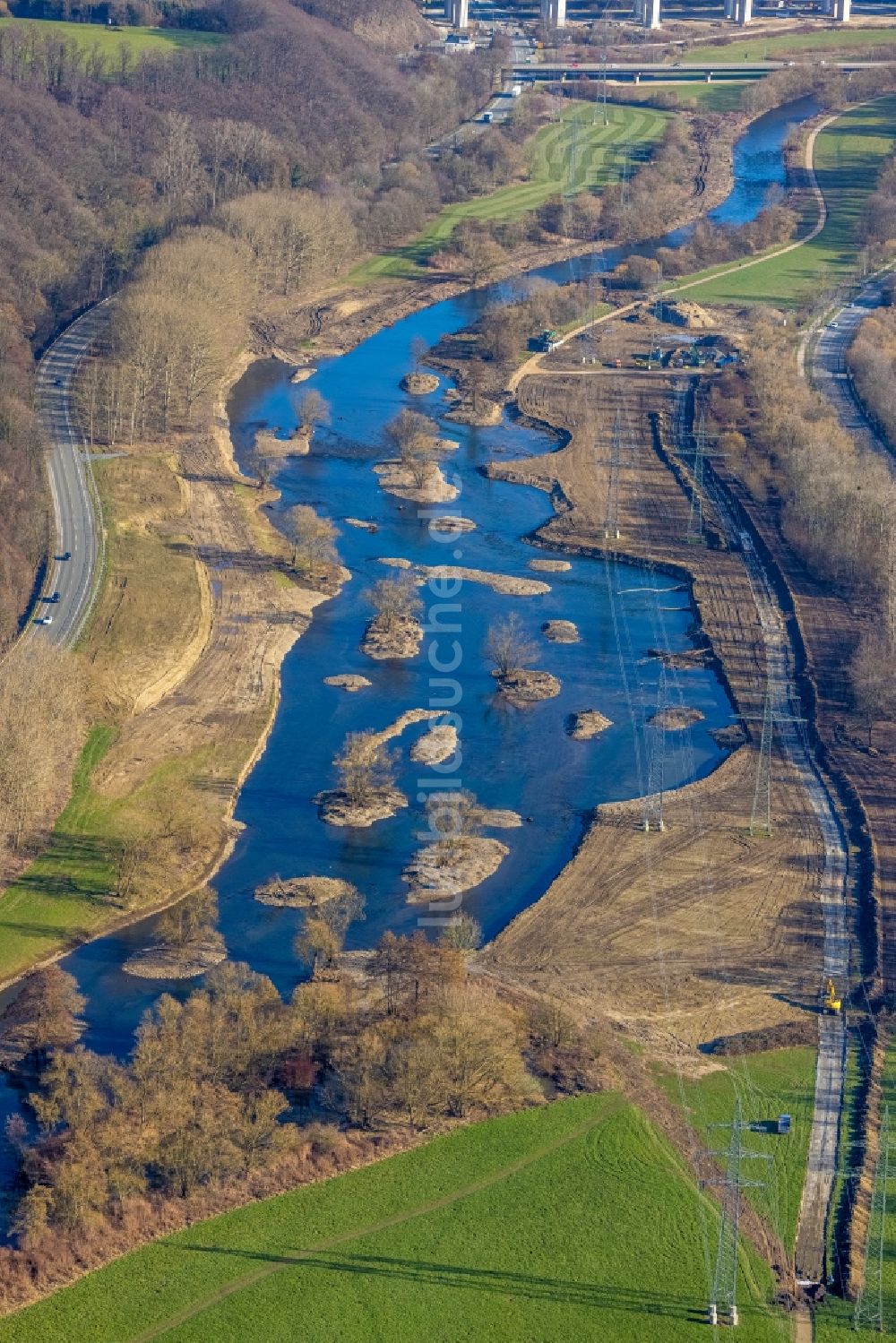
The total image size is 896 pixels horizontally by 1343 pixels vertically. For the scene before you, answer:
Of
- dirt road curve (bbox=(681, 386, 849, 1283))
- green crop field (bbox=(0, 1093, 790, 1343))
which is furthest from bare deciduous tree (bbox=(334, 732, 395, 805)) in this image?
green crop field (bbox=(0, 1093, 790, 1343))

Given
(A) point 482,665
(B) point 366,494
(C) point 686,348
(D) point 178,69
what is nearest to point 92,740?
(A) point 482,665

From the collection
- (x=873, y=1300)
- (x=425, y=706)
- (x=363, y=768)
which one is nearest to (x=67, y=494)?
(x=425, y=706)

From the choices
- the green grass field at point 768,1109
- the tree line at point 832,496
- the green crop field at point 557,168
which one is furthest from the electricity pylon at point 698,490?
the green grass field at point 768,1109

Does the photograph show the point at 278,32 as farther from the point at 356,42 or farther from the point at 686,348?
the point at 686,348

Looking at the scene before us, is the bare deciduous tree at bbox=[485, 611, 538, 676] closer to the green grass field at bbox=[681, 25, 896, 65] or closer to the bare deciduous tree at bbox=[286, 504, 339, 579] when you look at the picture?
the bare deciduous tree at bbox=[286, 504, 339, 579]

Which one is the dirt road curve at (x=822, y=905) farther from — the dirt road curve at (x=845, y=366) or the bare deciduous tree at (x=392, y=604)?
the bare deciduous tree at (x=392, y=604)

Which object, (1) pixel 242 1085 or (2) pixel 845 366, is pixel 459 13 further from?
(1) pixel 242 1085
